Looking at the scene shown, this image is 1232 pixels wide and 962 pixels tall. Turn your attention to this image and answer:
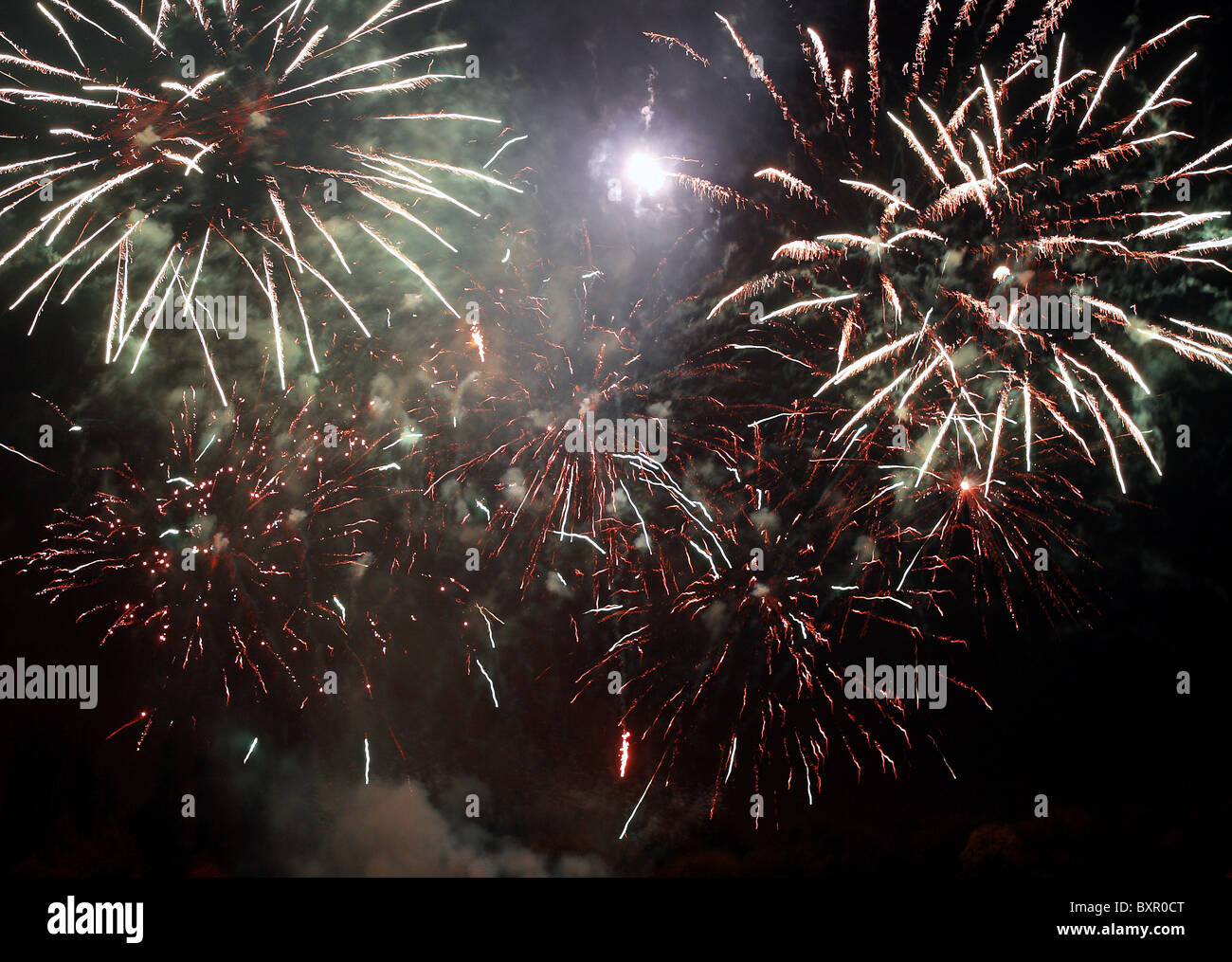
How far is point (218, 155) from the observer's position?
14.9 ft

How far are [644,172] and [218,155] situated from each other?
3688 mm

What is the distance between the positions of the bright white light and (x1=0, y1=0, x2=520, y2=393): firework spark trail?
1.20 m

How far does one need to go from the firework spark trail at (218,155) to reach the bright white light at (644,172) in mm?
1199

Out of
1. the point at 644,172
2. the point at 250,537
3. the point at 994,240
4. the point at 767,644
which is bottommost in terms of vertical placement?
the point at 767,644

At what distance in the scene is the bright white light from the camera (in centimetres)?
472

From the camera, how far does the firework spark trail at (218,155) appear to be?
4.52m

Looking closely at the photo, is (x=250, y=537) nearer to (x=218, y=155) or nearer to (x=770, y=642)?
(x=218, y=155)

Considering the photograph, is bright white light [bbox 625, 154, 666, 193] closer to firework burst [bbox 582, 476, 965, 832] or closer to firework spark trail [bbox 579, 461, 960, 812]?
firework burst [bbox 582, 476, 965, 832]

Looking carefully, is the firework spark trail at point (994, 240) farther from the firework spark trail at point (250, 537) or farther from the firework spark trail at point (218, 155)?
the firework spark trail at point (250, 537)

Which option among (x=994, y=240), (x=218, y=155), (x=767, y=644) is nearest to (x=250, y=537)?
(x=218, y=155)

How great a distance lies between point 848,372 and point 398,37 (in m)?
5.07

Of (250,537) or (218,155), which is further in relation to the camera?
(250,537)

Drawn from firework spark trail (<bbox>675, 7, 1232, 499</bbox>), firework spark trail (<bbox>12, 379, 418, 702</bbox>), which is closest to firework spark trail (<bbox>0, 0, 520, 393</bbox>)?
firework spark trail (<bbox>12, 379, 418, 702</bbox>)

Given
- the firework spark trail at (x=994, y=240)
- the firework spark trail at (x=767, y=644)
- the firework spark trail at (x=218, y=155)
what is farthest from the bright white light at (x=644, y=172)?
the firework spark trail at (x=767, y=644)
